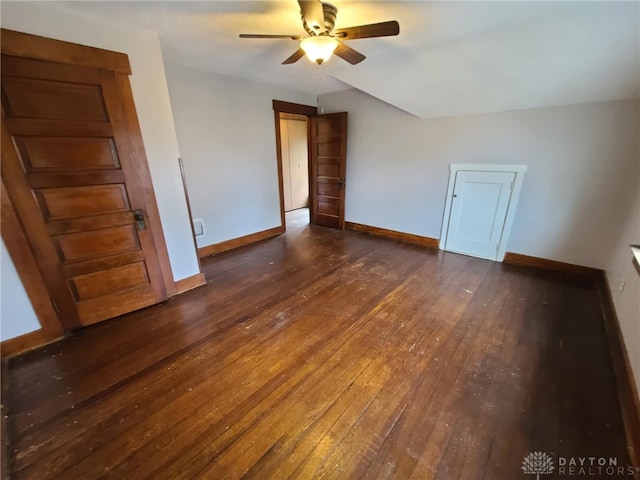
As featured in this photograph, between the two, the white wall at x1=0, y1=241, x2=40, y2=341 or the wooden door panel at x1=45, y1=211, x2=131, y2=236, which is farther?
the wooden door panel at x1=45, y1=211, x2=131, y2=236

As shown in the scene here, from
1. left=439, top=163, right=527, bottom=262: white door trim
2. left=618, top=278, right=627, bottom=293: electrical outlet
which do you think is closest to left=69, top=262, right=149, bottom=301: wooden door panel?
left=439, top=163, right=527, bottom=262: white door trim

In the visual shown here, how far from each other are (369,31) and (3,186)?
8.64 ft

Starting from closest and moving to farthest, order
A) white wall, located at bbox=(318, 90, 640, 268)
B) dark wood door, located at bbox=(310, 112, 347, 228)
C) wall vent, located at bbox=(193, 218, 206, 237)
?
white wall, located at bbox=(318, 90, 640, 268) → wall vent, located at bbox=(193, 218, 206, 237) → dark wood door, located at bbox=(310, 112, 347, 228)

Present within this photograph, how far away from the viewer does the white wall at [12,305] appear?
5.87 feet

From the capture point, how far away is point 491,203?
131 inches

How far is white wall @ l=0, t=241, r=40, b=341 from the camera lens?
5.87ft

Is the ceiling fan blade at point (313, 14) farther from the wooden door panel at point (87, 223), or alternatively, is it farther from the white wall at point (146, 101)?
the wooden door panel at point (87, 223)

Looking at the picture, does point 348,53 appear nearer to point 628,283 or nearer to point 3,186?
point 3,186

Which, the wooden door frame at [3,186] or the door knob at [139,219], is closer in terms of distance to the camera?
the wooden door frame at [3,186]

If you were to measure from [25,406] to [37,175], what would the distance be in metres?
1.49

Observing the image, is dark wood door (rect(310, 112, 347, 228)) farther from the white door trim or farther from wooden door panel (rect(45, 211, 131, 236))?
wooden door panel (rect(45, 211, 131, 236))

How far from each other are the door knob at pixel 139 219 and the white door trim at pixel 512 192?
3.63 m

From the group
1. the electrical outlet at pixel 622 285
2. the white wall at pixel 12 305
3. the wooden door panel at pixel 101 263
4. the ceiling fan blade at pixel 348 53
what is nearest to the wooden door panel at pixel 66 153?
the white wall at pixel 12 305

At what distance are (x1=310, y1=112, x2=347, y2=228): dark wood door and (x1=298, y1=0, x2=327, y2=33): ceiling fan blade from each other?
8.44 feet
